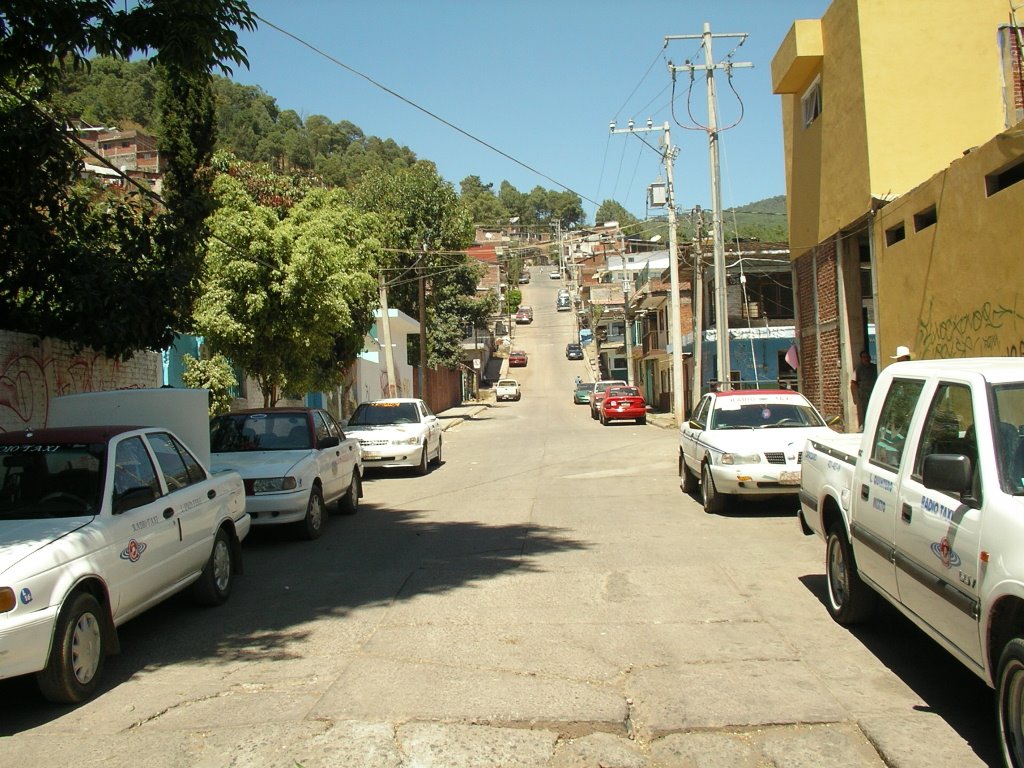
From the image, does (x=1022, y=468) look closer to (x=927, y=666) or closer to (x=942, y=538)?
(x=942, y=538)

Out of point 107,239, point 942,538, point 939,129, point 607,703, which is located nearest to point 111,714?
point 607,703

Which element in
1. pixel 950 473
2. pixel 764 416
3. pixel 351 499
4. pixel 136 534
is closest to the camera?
pixel 950 473

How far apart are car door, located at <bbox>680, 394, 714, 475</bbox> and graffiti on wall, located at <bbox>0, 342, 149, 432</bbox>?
8.19 meters

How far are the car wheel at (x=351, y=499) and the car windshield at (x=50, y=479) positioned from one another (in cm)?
675

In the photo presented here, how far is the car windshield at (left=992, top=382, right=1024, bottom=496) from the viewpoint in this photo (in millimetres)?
4402

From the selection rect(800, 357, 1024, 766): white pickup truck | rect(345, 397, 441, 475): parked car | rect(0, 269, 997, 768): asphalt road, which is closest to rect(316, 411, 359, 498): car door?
rect(0, 269, 997, 768): asphalt road

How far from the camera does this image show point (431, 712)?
17.0 ft

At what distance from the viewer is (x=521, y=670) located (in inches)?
233

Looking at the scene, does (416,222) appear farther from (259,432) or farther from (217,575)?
(217,575)

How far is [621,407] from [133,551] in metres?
31.5

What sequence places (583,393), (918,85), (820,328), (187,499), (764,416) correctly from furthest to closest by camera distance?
(583,393)
(820,328)
(918,85)
(764,416)
(187,499)

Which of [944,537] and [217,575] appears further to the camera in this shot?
[217,575]

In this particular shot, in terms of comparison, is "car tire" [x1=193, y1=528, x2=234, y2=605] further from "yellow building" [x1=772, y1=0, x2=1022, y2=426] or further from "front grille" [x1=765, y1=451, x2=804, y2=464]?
"yellow building" [x1=772, y1=0, x2=1022, y2=426]

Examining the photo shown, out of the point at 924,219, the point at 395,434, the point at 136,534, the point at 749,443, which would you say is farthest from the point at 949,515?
the point at 395,434
